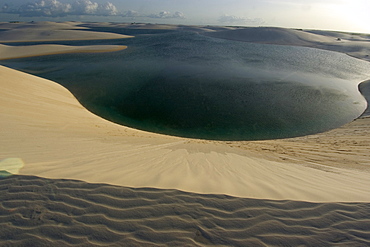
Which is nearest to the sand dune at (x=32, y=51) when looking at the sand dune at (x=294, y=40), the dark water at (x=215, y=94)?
the dark water at (x=215, y=94)

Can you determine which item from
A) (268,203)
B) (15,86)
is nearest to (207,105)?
(15,86)

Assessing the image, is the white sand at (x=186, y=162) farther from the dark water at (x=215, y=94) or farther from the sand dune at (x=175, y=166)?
the dark water at (x=215, y=94)

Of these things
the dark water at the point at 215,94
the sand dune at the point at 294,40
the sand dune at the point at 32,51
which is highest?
the sand dune at the point at 294,40

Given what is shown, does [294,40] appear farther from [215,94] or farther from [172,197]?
[172,197]

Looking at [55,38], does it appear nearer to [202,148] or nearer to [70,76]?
[70,76]

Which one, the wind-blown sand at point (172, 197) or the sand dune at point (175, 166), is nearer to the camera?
the wind-blown sand at point (172, 197)
